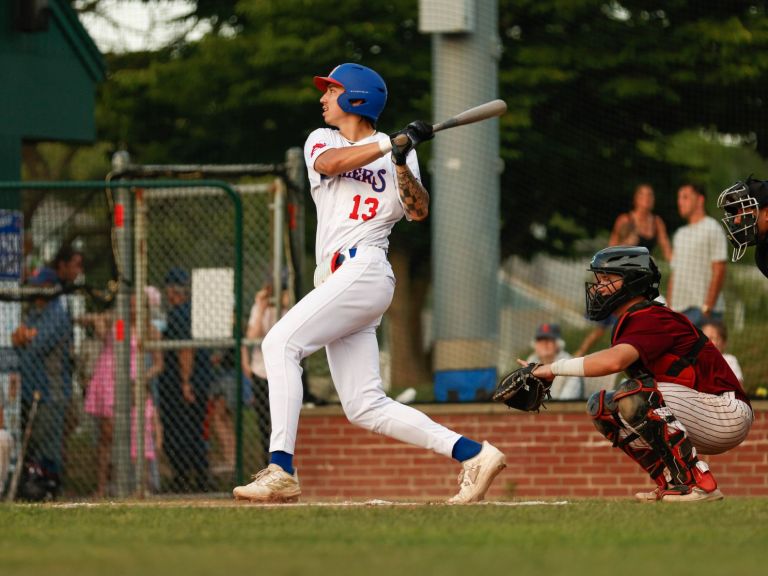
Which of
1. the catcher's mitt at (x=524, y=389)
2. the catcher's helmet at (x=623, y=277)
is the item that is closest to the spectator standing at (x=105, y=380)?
the catcher's mitt at (x=524, y=389)

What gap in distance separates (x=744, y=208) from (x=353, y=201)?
1.81 meters

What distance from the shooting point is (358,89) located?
299 inches

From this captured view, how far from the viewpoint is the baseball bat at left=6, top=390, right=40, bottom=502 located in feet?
35.2

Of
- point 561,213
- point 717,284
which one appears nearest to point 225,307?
point 717,284

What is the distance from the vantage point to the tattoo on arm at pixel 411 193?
24.2 feet

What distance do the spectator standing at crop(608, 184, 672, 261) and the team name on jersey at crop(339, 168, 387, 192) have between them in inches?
201

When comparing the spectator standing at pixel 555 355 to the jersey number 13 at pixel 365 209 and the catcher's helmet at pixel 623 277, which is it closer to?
the catcher's helmet at pixel 623 277

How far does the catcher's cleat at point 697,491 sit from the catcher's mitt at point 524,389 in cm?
70

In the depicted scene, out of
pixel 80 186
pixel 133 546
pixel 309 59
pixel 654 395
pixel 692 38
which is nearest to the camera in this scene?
pixel 133 546

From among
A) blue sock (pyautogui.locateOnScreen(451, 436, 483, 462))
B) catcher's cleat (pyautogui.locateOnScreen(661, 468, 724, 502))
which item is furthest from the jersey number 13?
catcher's cleat (pyautogui.locateOnScreen(661, 468, 724, 502))

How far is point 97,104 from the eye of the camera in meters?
19.8

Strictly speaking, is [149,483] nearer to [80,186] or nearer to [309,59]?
[80,186]

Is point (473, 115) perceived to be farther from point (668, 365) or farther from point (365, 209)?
point (668, 365)

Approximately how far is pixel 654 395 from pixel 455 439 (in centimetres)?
92
